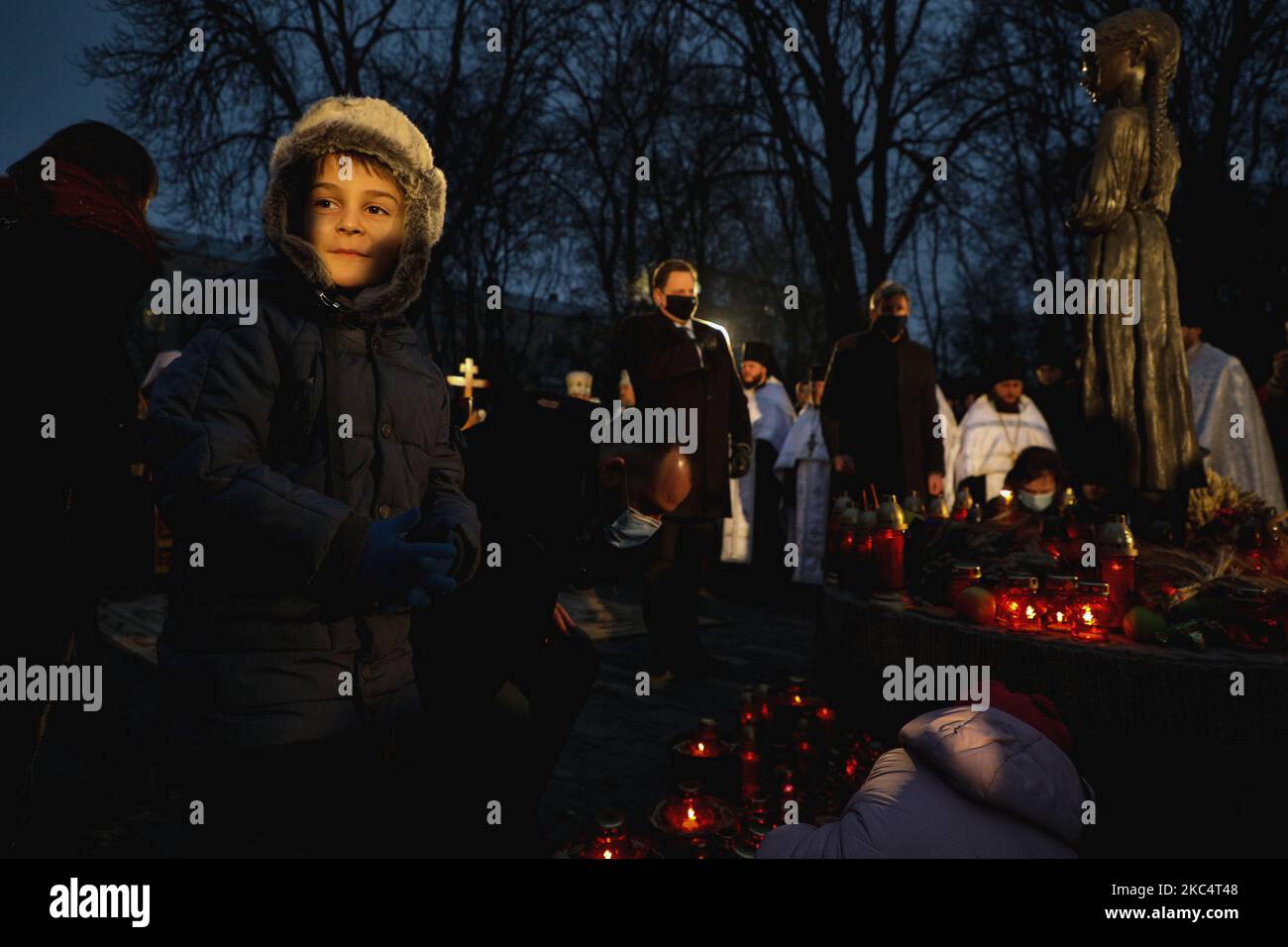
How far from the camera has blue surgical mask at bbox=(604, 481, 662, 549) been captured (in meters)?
1.97

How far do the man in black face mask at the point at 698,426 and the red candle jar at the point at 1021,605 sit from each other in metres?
2.40

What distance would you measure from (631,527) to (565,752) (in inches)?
100

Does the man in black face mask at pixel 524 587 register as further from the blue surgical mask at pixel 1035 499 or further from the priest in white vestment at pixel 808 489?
the priest in white vestment at pixel 808 489

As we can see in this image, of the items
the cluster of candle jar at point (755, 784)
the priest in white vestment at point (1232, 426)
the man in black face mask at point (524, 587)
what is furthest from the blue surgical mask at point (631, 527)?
the priest in white vestment at point (1232, 426)

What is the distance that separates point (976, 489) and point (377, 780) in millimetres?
8695

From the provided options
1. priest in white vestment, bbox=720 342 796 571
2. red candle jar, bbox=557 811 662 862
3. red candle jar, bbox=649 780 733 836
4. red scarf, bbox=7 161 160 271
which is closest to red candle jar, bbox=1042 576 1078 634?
red candle jar, bbox=649 780 733 836

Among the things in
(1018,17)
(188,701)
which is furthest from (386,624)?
(1018,17)

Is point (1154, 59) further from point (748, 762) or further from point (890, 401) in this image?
point (748, 762)

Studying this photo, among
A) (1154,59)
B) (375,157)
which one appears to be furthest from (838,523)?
(375,157)

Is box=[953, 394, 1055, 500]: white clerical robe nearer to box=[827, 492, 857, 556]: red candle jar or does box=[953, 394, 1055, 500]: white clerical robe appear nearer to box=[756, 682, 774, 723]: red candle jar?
box=[827, 492, 857, 556]: red candle jar

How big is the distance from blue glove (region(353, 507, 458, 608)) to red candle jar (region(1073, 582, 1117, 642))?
2.56 meters

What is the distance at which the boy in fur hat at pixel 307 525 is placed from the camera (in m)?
1.44

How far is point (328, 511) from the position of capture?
1448mm
